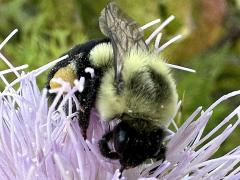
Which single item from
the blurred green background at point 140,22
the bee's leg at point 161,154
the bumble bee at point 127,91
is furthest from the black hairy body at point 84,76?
the blurred green background at point 140,22

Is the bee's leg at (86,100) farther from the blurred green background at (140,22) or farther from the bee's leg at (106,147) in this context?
the blurred green background at (140,22)

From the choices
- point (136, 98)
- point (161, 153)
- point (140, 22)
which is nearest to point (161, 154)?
point (161, 153)

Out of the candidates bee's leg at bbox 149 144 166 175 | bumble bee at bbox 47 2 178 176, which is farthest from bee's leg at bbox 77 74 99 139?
bee's leg at bbox 149 144 166 175

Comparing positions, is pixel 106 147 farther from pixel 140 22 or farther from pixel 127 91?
pixel 140 22

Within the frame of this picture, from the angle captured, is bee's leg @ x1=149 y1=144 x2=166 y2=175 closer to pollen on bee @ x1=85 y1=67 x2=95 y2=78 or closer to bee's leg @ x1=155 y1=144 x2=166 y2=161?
bee's leg @ x1=155 y1=144 x2=166 y2=161

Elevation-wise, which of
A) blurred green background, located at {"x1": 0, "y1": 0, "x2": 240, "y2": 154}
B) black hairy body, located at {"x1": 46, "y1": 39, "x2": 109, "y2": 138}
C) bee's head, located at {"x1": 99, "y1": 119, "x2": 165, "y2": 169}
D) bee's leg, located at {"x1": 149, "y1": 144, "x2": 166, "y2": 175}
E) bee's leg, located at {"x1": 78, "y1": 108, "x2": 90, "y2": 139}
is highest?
black hairy body, located at {"x1": 46, "y1": 39, "x2": 109, "y2": 138}

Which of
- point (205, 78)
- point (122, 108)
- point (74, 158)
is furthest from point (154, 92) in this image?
point (205, 78)
